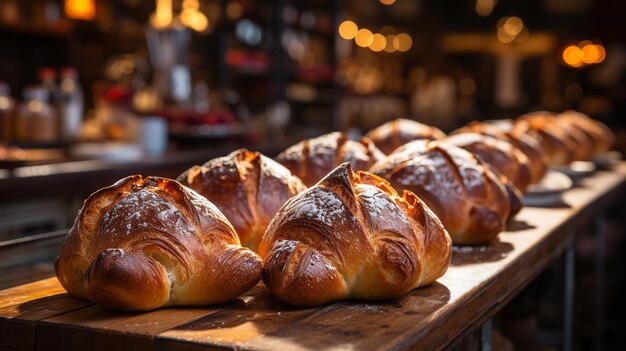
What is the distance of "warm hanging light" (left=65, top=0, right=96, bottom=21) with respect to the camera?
20.0ft

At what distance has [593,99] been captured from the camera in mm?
13648

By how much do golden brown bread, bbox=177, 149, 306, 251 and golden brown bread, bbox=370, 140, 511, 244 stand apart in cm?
29

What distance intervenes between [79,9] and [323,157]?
4.96m

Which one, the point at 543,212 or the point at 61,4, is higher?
the point at 61,4

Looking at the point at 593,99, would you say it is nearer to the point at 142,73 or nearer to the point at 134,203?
the point at 142,73

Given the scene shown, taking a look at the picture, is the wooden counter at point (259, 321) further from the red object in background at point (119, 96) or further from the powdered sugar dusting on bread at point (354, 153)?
the red object in background at point (119, 96)

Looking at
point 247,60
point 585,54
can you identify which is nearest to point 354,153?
point 247,60

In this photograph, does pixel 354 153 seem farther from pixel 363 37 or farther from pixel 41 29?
pixel 363 37

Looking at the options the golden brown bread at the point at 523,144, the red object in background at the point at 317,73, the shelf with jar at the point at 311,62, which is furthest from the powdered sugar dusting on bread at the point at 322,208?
the red object in background at the point at 317,73

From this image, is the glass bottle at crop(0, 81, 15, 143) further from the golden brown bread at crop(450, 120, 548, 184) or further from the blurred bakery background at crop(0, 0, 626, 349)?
the golden brown bread at crop(450, 120, 548, 184)

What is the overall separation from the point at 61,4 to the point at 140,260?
218 inches

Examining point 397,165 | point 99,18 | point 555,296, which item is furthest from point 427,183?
point 99,18

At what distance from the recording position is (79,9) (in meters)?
6.16

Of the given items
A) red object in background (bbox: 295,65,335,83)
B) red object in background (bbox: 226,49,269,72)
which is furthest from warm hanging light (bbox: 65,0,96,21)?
red object in background (bbox: 295,65,335,83)
